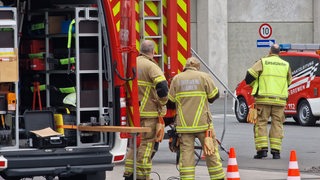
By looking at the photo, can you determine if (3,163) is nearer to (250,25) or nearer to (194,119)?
(194,119)

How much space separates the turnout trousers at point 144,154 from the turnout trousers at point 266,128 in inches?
178

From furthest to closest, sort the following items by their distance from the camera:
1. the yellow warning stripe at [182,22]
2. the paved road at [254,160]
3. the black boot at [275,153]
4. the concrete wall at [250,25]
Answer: the concrete wall at [250,25], the black boot at [275,153], the yellow warning stripe at [182,22], the paved road at [254,160]

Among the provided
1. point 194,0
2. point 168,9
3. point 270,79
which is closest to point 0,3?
point 168,9

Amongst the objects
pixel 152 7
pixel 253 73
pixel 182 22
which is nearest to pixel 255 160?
pixel 253 73

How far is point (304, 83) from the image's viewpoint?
2362cm

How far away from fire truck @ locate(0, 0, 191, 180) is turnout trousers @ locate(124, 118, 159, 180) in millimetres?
579

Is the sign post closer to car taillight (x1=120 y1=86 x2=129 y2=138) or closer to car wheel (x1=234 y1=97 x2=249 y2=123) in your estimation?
car wheel (x1=234 y1=97 x2=249 y2=123)

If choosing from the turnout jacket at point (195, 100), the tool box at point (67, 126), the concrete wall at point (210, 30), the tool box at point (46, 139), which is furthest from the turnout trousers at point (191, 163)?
the concrete wall at point (210, 30)

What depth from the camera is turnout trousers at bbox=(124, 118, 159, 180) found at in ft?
39.9

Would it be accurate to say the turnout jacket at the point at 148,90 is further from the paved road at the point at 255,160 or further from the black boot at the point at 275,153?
the black boot at the point at 275,153

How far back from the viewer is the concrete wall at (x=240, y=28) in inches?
1622

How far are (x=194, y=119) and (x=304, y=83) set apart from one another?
12159 millimetres

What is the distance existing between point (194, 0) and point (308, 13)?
5322 millimetres

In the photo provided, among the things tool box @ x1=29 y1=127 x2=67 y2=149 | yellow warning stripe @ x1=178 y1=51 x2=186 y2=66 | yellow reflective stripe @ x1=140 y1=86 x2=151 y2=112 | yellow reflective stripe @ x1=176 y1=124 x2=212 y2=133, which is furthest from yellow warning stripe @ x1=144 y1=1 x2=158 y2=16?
tool box @ x1=29 y1=127 x2=67 y2=149
